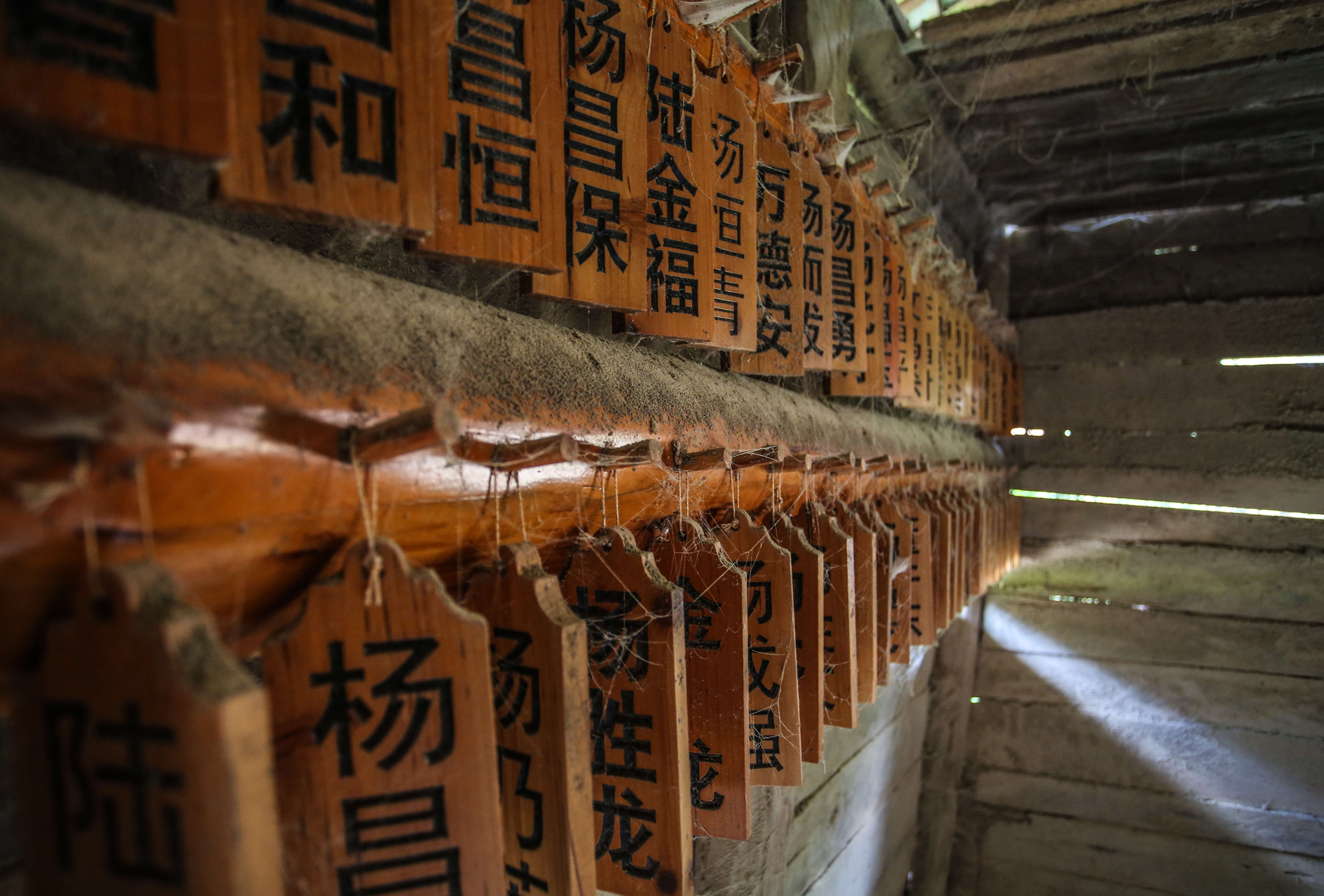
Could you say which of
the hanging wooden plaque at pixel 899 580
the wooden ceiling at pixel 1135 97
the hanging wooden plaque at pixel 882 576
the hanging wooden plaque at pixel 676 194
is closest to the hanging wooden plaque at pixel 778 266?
the hanging wooden plaque at pixel 676 194

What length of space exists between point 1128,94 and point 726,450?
14.5 ft

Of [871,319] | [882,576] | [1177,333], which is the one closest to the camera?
[882,576]

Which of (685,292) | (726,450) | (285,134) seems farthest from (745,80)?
(285,134)

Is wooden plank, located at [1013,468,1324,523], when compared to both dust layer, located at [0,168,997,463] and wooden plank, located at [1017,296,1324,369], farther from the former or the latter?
dust layer, located at [0,168,997,463]

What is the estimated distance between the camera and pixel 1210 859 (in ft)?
19.2

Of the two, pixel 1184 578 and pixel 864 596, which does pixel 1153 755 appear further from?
pixel 864 596

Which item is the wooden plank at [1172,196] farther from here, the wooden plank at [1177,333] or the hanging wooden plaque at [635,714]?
the hanging wooden plaque at [635,714]

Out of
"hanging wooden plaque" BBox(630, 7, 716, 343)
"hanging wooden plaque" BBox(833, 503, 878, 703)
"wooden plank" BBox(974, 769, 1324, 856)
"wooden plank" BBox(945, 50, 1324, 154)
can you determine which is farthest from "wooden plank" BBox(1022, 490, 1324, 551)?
"hanging wooden plaque" BBox(630, 7, 716, 343)

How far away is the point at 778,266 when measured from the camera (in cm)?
189

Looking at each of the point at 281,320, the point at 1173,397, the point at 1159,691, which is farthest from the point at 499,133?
the point at 1159,691

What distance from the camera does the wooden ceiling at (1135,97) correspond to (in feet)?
11.5

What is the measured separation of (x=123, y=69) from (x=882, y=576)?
6.61 feet

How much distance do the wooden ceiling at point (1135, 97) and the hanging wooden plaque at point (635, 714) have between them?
3687 millimetres

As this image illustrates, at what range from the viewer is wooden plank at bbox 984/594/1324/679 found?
18.1ft
